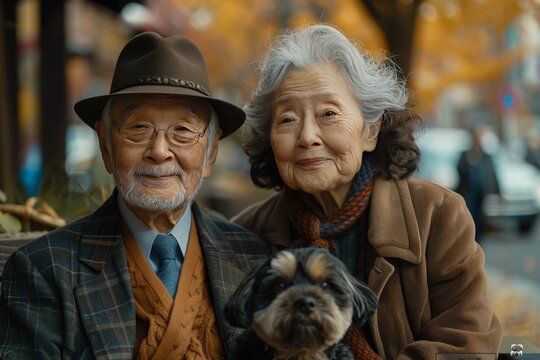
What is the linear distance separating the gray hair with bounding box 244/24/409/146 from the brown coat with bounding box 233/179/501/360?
17.1 inches

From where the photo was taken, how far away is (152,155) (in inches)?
120

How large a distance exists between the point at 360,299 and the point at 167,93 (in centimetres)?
110

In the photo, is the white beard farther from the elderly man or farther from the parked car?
the parked car

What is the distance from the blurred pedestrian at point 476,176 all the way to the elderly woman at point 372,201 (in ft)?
31.4

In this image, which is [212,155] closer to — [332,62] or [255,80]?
[332,62]

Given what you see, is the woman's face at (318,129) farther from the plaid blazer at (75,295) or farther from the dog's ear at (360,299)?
the dog's ear at (360,299)

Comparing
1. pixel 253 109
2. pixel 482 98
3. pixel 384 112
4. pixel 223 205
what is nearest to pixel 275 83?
pixel 253 109

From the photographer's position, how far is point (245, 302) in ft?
8.30

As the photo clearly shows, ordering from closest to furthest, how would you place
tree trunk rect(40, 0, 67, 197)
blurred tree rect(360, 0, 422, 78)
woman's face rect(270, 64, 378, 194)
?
woman's face rect(270, 64, 378, 194) → blurred tree rect(360, 0, 422, 78) → tree trunk rect(40, 0, 67, 197)

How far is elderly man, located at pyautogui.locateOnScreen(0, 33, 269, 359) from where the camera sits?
2.93 metres

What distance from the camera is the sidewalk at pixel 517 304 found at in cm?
830

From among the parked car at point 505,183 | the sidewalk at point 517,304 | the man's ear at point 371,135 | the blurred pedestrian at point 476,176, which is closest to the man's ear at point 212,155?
the man's ear at point 371,135

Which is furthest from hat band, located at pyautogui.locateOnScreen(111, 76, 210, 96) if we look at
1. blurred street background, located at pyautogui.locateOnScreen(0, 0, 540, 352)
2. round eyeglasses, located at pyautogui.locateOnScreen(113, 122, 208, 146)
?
blurred street background, located at pyautogui.locateOnScreen(0, 0, 540, 352)

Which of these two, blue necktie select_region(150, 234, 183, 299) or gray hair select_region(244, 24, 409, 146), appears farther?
gray hair select_region(244, 24, 409, 146)
